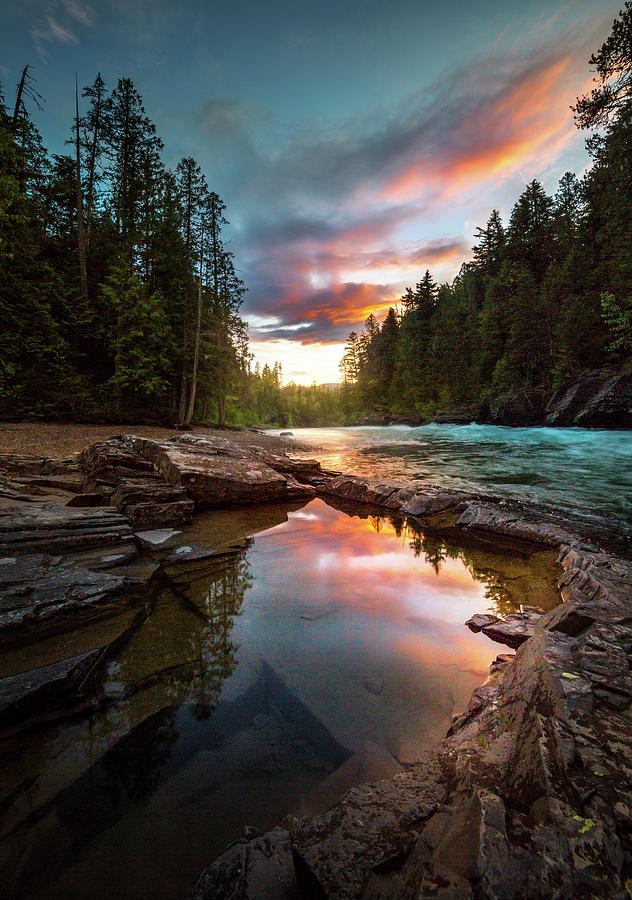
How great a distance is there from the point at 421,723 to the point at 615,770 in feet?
3.91

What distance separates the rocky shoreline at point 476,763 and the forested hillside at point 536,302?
58.9 feet

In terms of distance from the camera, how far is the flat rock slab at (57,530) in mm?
4145

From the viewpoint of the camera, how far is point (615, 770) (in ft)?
4.56

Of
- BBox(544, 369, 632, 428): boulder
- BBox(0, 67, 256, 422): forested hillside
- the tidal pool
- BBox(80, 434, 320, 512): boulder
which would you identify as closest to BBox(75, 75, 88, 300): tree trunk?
BBox(0, 67, 256, 422): forested hillside

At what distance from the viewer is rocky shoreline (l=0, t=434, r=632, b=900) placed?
1120 millimetres

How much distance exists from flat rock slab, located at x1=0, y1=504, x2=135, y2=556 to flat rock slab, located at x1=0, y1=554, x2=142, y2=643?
450 millimetres

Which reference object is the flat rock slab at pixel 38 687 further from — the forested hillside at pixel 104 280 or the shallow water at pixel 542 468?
the forested hillside at pixel 104 280

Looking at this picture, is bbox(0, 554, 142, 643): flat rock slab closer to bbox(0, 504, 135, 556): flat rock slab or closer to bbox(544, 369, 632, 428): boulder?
bbox(0, 504, 135, 556): flat rock slab

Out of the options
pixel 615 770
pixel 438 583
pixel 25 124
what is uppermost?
pixel 25 124

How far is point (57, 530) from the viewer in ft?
14.6

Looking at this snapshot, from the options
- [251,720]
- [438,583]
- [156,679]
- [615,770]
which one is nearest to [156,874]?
[251,720]

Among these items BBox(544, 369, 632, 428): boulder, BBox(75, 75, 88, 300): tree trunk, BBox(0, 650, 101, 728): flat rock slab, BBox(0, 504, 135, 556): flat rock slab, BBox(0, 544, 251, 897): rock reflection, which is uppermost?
BBox(75, 75, 88, 300): tree trunk

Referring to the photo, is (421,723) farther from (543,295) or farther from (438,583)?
(543,295)

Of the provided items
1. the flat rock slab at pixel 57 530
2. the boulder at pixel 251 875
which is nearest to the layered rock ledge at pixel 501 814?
the boulder at pixel 251 875
